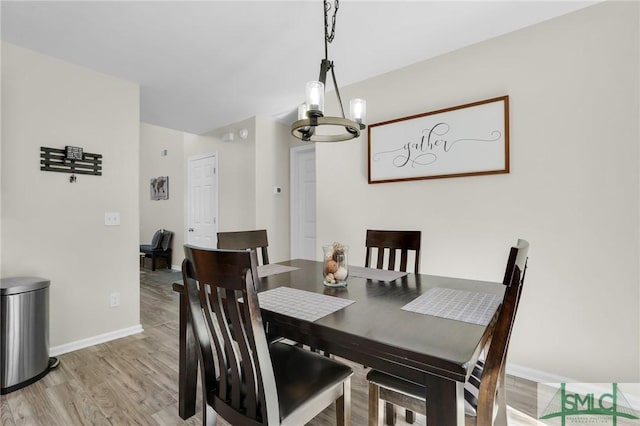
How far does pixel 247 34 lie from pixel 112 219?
6.70ft

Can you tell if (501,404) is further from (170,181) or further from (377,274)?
(170,181)

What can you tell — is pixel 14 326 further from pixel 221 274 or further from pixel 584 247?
pixel 584 247

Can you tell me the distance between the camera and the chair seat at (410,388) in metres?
1.05

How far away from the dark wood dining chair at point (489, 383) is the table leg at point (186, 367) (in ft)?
3.20

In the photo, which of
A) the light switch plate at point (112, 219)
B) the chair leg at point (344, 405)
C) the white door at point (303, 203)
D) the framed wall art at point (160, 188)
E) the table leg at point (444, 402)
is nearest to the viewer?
the table leg at point (444, 402)

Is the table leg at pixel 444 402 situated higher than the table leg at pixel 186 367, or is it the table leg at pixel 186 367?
→ the table leg at pixel 444 402

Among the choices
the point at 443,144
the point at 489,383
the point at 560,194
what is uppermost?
the point at 443,144

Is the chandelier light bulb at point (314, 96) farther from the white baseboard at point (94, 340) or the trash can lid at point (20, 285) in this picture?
the white baseboard at point (94, 340)

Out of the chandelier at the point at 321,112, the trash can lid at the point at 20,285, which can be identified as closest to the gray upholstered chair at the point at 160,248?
the trash can lid at the point at 20,285

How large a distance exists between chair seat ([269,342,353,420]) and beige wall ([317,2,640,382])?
154 cm

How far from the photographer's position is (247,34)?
2211 millimetres

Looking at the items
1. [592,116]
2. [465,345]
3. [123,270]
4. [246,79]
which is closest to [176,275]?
[123,270]

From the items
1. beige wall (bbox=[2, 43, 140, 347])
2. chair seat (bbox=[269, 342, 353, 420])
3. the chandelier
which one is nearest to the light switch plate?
beige wall (bbox=[2, 43, 140, 347])

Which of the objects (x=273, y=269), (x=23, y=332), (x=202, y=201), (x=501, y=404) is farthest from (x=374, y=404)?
(x=202, y=201)
